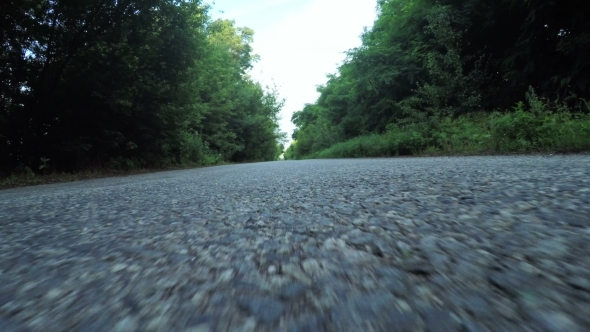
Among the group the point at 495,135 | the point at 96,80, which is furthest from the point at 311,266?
the point at 96,80

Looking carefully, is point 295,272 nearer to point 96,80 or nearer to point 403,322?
point 403,322

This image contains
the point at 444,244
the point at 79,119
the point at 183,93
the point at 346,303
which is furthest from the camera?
the point at 183,93

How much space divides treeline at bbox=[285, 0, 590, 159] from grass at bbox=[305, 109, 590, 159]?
2 cm

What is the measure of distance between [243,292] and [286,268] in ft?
0.68

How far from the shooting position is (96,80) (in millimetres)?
9547

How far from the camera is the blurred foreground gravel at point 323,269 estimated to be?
2.57 feet

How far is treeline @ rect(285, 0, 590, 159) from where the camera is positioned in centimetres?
748

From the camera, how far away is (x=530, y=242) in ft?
3.77

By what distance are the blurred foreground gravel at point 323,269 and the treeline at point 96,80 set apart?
8.53 m

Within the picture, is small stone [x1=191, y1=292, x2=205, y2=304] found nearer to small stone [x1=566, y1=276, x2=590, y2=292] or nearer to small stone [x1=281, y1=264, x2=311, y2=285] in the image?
small stone [x1=281, y1=264, x2=311, y2=285]

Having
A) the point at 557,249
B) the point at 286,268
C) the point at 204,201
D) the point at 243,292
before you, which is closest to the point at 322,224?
the point at 286,268

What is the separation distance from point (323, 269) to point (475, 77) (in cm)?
1325

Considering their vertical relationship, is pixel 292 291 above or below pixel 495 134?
below

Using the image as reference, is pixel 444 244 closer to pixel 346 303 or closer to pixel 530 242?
pixel 530 242
